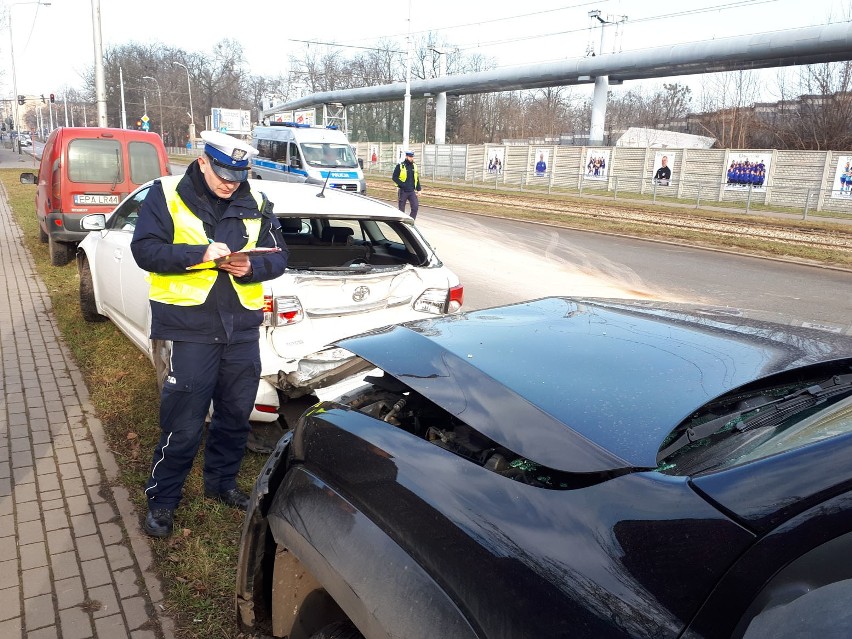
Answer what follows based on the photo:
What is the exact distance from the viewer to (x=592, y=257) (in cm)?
1302

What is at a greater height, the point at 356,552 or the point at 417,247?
the point at 417,247

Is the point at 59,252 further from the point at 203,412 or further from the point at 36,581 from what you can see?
the point at 36,581

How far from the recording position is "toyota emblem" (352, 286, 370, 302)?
4.32 meters

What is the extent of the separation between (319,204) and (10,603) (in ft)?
8.83

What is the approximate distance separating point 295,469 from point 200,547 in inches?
60.5

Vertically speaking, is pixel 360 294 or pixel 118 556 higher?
pixel 360 294

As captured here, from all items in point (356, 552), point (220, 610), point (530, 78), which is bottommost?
point (220, 610)

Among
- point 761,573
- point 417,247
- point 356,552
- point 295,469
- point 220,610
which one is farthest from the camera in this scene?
point 417,247

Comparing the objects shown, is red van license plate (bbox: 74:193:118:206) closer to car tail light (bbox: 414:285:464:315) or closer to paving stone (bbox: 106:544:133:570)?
car tail light (bbox: 414:285:464:315)

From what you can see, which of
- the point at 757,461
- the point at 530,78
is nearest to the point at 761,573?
the point at 757,461

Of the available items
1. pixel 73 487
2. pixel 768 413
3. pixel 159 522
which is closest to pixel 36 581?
pixel 159 522

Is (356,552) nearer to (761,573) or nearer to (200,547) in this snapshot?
(761,573)

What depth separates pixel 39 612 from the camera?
9.36ft

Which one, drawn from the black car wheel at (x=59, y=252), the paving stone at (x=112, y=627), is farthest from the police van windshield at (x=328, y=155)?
the paving stone at (x=112, y=627)
